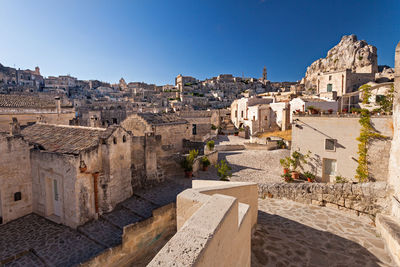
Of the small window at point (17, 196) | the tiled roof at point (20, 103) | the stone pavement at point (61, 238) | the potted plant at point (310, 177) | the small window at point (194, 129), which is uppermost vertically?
the tiled roof at point (20, 103)

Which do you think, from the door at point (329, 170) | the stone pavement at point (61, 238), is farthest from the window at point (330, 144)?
the stone pavement at point (61, 238)

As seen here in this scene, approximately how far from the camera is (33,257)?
639 centimetres

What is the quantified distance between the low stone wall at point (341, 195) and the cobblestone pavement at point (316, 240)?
13.8 inches

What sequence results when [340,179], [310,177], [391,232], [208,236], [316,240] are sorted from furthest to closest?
[310,177]
[340,179]
[316,240]
[391,232]
[208,236]

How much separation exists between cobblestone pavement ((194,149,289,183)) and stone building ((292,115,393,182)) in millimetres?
2633

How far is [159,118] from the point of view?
17031 mm

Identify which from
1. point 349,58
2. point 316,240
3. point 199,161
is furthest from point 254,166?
point 349,58

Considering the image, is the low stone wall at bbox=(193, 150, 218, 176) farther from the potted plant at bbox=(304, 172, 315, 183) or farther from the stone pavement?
the potted plant at bbox=(304, 172, 315, 183)

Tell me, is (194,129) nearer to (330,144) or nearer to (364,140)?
(330,144)

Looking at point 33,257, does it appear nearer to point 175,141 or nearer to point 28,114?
point 175,141

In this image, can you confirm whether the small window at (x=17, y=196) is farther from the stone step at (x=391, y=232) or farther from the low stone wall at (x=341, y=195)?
the stone step at (x=391, y=232)

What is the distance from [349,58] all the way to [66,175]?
65.6 metres

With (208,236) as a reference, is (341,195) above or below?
below

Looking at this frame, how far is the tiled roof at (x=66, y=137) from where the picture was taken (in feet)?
27.7
